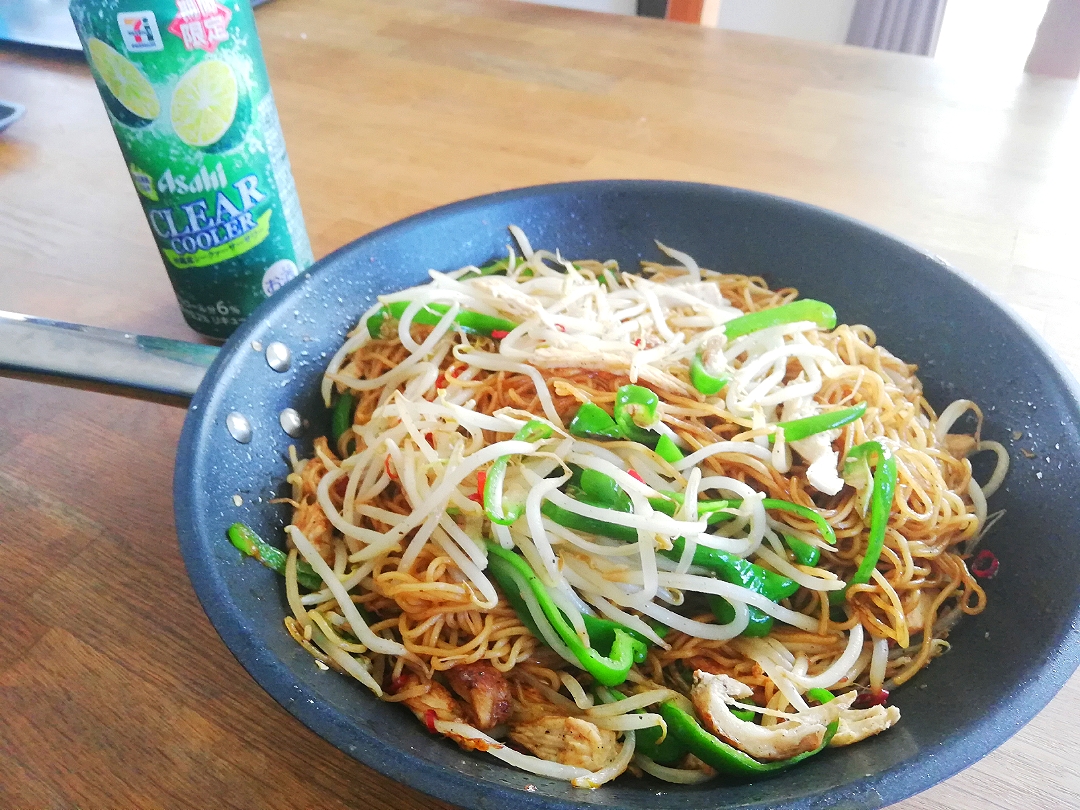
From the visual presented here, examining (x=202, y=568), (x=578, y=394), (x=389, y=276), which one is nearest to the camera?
(x=202, y=568)

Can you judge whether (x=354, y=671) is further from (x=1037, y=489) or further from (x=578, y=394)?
(x=1037, y=489)

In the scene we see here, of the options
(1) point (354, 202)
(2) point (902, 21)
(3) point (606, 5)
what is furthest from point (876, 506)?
(2) point (902, 21)

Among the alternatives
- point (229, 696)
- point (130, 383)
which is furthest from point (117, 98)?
point (229, 696)

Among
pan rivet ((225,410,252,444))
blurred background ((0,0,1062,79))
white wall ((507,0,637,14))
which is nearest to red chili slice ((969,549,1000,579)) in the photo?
pan rivet ((225,410,252,444))

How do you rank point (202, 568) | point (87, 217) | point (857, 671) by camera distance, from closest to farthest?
point (202, 568) < point (857, 671) < point (87, 217)

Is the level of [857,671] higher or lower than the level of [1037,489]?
lower

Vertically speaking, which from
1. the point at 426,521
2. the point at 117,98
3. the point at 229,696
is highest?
the point at 117,98

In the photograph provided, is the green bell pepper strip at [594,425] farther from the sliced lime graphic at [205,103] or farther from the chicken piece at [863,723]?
the sliced lime graphic at [205,103]
